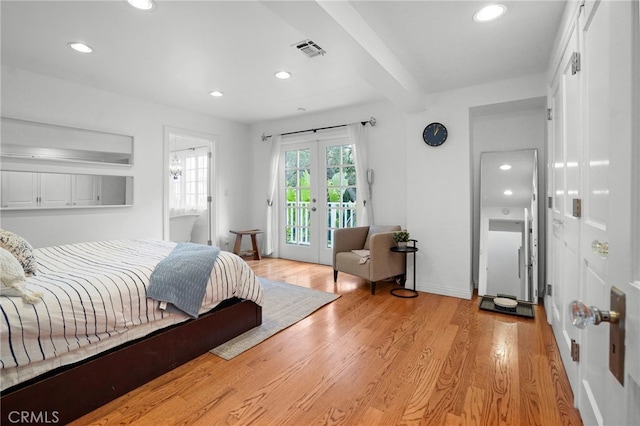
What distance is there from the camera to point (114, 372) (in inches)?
65.0

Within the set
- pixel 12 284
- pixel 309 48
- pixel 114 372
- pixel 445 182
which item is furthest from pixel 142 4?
pixel 445 182

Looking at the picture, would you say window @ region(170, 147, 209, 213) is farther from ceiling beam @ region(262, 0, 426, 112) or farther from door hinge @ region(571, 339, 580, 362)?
door hinge @ region(571, 339, 580, 362)

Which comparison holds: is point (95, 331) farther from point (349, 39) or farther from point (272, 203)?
point (272, 203)

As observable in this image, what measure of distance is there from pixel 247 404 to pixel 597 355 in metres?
1.59

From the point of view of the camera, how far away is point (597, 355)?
1098 millimetres

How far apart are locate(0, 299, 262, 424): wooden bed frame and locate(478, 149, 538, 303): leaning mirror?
283 centimetres

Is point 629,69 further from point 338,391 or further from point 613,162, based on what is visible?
point 338,391

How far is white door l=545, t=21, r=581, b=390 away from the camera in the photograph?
5.37 feet

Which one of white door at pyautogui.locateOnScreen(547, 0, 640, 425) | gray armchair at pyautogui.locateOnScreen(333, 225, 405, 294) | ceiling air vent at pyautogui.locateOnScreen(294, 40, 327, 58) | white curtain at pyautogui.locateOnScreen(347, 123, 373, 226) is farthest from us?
white curtain at pyautogui.locateOnScreen(347, 123, 373, 226)

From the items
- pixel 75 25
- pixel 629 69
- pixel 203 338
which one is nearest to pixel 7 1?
pixel 75 25

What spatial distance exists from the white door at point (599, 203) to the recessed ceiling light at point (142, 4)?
8.11 ft

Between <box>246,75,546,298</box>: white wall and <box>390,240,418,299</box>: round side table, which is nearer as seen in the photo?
<box>246,75,546,298</box>: white wall

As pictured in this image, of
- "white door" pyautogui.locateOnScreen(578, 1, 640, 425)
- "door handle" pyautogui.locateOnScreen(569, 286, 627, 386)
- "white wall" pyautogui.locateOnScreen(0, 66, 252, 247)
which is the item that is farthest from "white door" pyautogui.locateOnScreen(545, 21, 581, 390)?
"white wall" pyautogui.locateOnScreen(0, 66, 252, 247)

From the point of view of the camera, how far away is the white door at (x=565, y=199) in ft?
5.37
